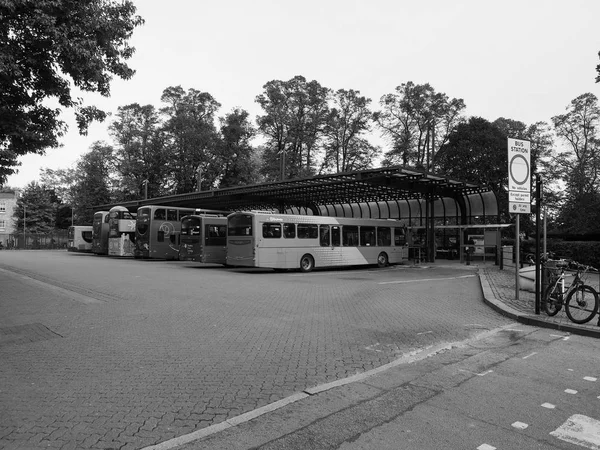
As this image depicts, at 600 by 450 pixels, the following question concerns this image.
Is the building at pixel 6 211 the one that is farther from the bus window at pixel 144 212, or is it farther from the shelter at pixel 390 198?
the bus window at pixel 144 212

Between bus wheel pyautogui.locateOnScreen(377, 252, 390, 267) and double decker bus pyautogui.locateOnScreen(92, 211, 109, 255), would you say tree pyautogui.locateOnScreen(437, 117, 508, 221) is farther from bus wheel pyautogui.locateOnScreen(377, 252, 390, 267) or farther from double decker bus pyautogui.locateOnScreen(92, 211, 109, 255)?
double decker bus pyautogui.locateOnScreen(92, 211, 109, 255)

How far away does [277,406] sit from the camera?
422 cm

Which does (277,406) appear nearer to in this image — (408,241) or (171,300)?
(171,300)

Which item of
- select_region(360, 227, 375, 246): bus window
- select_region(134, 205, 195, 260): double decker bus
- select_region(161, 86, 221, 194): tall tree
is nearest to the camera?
select_region(360, 227, 375, 246): bus window

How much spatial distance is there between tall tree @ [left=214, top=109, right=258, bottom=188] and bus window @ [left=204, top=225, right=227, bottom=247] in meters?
31.9

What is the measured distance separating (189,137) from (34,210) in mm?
39565

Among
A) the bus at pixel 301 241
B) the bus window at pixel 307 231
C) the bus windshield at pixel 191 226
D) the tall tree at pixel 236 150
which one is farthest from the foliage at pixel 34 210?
the bus window at pixel 307 231

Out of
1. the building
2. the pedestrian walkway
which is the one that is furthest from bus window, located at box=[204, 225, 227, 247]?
the building

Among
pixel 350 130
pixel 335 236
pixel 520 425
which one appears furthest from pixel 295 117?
pixel 520 425

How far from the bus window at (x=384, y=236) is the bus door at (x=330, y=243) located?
3402 millimetres

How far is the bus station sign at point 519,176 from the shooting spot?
10.4 meters

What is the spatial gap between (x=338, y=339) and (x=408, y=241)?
21688 mm

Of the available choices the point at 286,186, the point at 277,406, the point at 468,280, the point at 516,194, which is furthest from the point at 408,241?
the point at 277,406

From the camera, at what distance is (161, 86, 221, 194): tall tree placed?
52844 mm
